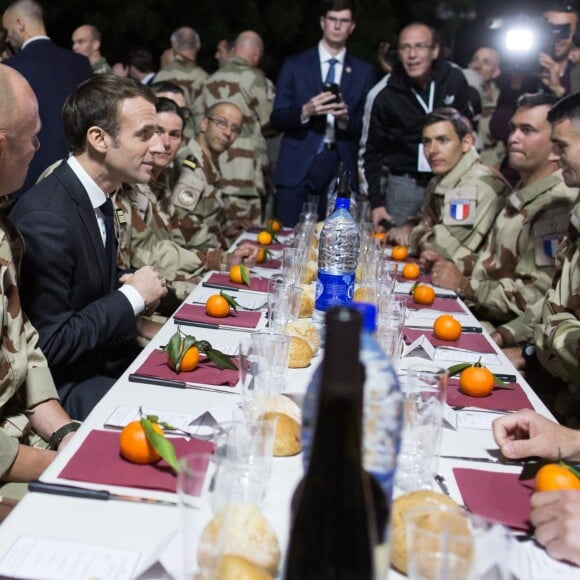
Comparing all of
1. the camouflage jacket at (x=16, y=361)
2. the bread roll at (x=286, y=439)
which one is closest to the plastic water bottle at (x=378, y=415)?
the bread roll at (x=286, y=439)

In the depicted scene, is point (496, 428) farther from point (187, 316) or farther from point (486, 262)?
point (486, 262)

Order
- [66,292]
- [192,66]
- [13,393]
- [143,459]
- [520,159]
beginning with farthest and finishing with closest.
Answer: [192,66]
[520,159]
[66,292]
[13,393]
[143,459]

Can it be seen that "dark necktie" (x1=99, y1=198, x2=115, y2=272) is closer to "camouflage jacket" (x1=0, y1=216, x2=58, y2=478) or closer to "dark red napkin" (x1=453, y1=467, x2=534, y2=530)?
"camouflage jacket" (x1=0, y1=216, x2=58, y2=478)

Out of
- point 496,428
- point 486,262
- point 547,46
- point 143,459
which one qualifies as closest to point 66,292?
point 143,459

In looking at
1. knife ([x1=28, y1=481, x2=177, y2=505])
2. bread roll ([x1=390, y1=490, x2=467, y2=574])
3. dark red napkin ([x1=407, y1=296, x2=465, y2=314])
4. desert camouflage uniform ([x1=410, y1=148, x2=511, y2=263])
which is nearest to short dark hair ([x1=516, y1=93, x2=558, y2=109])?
desert camouflage uniform ([x1=410, y1=148, x2=511, y2=263])

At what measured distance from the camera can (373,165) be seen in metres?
5.16

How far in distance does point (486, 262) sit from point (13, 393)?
2.31m

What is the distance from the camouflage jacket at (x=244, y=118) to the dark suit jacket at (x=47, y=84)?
1604mm

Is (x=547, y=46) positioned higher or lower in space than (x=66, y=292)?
higher

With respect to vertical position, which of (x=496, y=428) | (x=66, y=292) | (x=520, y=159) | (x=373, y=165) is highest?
(x=373, y=165)

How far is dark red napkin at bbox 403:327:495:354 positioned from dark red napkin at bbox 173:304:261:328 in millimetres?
472

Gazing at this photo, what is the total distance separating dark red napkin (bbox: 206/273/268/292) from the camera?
2760mm

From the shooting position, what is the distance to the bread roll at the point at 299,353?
1838mm

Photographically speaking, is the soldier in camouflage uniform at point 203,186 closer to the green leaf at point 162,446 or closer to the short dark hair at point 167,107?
the short dark hair at point 167,107
